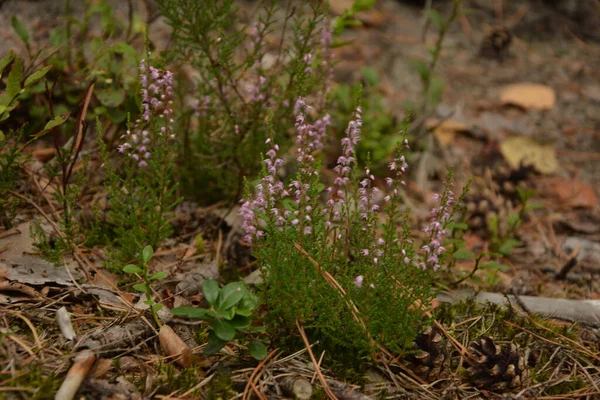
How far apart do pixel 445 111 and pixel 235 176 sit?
9.80 feet

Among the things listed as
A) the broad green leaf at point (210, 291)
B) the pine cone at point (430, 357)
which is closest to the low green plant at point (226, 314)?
the broad green leaf at point (210, 291)

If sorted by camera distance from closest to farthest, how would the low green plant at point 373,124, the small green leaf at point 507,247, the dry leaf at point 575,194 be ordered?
the small green leaf at point 507,247
the low green plant at point 373,124
the dry leaf at point 575,194

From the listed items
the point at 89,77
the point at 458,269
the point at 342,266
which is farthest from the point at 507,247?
the point at 89,77

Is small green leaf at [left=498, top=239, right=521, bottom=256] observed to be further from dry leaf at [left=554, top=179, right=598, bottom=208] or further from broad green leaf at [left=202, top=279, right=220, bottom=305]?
broad green leaf at [left=202, top=279, right=220, bottom=305]

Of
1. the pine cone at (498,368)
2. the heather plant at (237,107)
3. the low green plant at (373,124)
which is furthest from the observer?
the low green plant at (373,124)

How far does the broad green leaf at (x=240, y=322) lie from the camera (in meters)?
2.43

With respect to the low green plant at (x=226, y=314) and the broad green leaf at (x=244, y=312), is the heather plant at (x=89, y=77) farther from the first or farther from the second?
the broad green leaf at (x=244, y=312)

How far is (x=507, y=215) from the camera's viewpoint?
448 cm

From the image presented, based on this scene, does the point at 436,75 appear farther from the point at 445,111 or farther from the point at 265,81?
the point at 265,81

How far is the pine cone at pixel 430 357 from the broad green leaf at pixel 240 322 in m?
0.83

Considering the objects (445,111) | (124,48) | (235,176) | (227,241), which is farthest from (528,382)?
(445,111)

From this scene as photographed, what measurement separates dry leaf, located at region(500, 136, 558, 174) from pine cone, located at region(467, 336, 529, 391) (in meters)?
2.89

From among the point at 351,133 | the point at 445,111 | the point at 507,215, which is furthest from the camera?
the point at 445,111

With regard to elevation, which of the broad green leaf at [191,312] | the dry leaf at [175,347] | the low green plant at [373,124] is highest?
the low green plant at [373,124]
